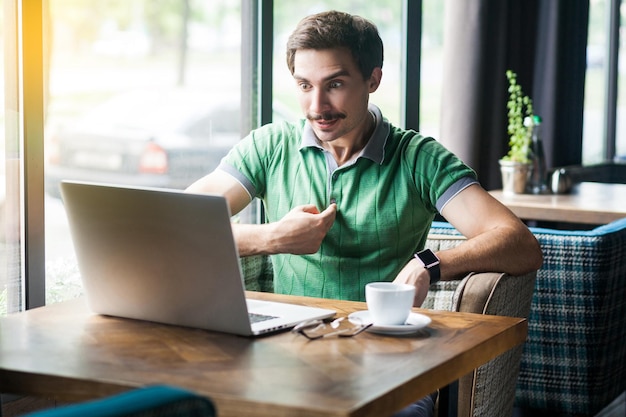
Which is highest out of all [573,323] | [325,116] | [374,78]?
[374,78]

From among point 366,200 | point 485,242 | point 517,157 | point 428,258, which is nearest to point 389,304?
point 428,258

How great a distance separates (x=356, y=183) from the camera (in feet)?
8.17

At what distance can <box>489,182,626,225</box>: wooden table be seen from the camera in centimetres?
374

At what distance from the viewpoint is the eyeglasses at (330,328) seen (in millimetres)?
1667

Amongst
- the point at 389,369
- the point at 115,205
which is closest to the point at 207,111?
the point at 115,205

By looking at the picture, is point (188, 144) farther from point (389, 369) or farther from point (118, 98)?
point (389, 369)

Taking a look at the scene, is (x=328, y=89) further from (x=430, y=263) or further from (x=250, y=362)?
(x=250, y=362)

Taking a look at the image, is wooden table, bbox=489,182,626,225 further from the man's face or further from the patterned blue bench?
the man's face

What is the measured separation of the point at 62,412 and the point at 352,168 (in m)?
1.72

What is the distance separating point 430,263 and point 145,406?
1341 mm

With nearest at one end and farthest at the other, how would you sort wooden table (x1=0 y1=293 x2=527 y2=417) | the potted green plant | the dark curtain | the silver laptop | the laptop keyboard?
wooden table (x1=0 y1=293 x2=527 y2=417) → the silver laptop → the laptop keyboard → the potted green plant → the dark curtain

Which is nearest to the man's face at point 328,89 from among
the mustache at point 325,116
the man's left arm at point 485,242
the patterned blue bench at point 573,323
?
the mustache at point 325,116

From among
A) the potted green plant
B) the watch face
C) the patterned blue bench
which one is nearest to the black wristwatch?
the watch face

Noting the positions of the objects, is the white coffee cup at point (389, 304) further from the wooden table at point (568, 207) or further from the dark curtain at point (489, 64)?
the dark curtain at point (489, 64)
